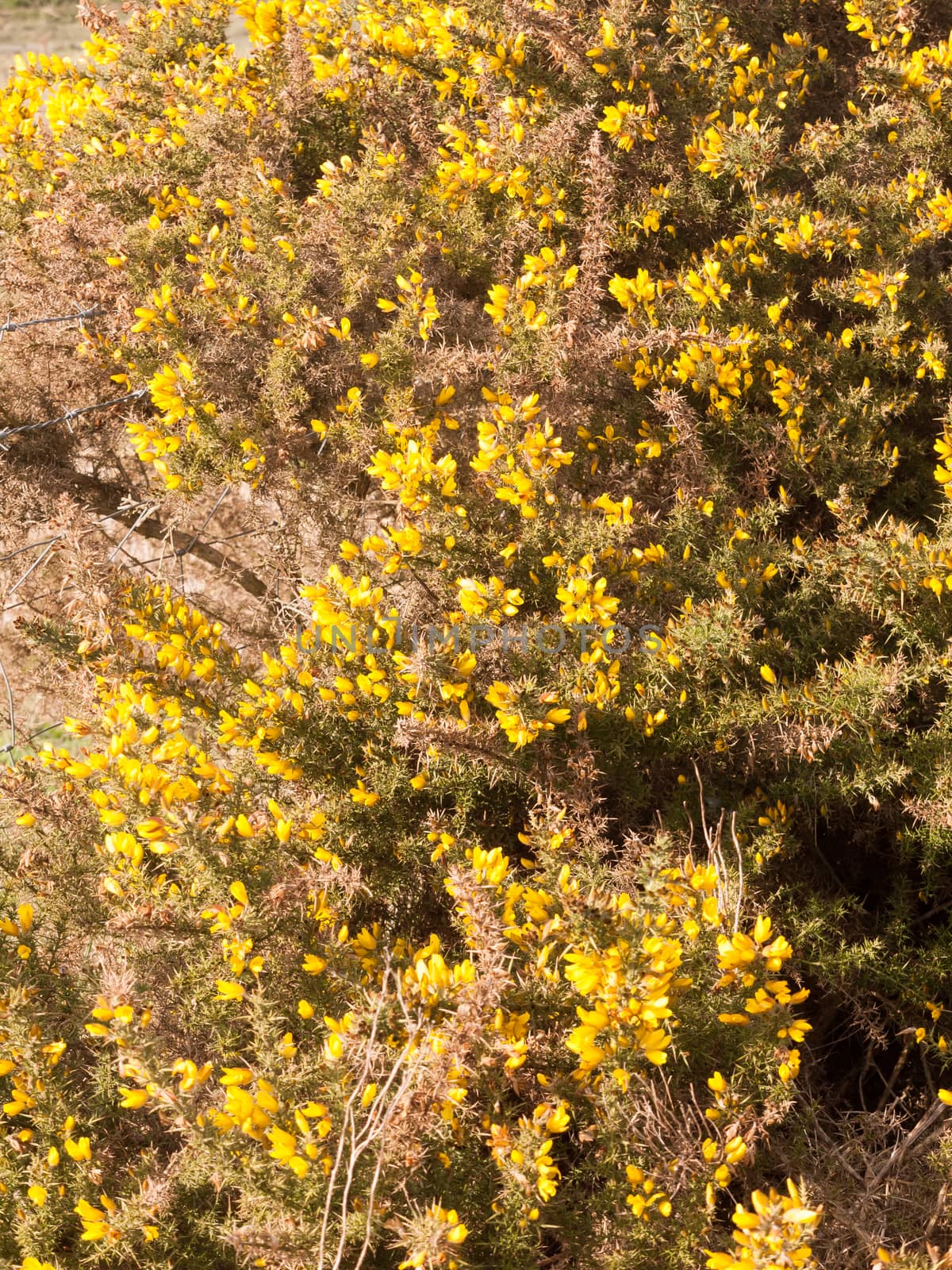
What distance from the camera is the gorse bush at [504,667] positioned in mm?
1745

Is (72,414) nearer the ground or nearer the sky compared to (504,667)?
nearer the sky

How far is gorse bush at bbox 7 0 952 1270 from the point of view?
175 centimetres

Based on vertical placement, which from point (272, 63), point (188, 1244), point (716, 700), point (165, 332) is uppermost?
point (272, 63)

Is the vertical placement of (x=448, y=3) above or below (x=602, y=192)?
above

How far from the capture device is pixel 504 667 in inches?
91.0

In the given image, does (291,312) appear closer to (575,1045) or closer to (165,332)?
(165,332)

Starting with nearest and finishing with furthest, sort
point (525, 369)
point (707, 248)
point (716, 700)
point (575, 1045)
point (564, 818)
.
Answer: point (575, 1045) → point (564, 818) → point (716, 700) → point (525, 369) → point (707, 248)

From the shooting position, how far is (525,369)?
110 inches

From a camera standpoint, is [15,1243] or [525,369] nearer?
[15,1243]

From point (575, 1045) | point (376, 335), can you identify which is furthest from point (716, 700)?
point (376, 335)

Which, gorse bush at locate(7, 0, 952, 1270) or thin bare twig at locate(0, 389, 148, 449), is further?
thin bare twig at locate(0, 389, 148, 449)

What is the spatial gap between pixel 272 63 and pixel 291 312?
120 cm

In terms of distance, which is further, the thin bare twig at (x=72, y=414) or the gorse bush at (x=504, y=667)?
the thin bare twig at (x=72, y=414)

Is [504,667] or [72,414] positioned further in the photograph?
[72,414]
